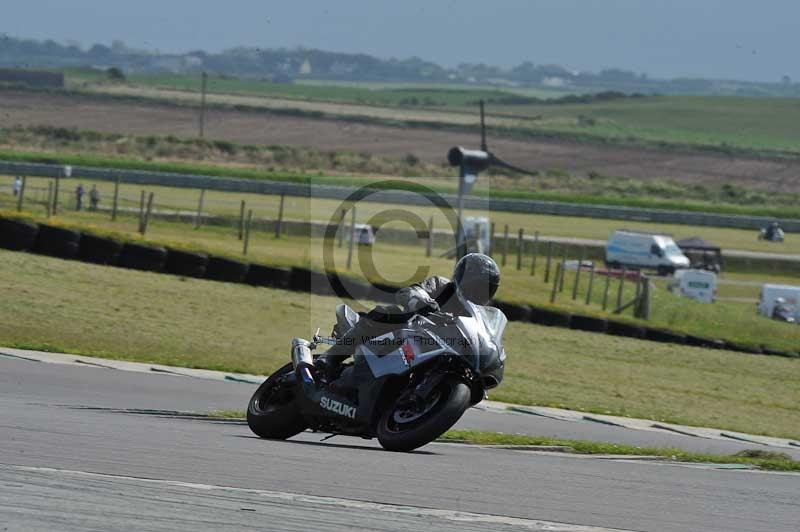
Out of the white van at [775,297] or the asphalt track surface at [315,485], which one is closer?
the asphalt track surface at [315,485]

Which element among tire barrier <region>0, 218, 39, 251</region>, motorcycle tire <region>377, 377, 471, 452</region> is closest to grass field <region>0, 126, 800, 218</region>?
tire barrier <region>0, 218, 39, 251</region>

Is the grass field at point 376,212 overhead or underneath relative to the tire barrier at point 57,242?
underneath

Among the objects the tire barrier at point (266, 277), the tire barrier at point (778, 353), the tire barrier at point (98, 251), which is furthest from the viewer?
the tire barrier at point (778, 353)

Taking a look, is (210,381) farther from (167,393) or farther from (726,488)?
(726,488)

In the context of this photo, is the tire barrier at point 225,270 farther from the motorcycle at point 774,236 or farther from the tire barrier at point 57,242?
the motorcycle at point 774,236

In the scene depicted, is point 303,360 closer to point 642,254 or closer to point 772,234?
point 642,254

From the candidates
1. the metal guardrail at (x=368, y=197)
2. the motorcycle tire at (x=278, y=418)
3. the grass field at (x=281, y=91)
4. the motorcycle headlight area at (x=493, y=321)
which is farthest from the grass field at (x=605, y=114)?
the motorcycle tire at (x=278, y=418)

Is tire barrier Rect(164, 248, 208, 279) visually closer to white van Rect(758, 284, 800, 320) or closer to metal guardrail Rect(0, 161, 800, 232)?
white van Rect(758, 284, 800, 320)

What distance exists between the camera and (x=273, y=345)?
20672 millimetres

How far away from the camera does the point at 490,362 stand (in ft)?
30.2

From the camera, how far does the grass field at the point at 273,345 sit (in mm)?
18109

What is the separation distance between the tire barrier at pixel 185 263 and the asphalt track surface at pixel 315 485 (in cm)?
1385

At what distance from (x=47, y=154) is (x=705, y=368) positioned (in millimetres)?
53767

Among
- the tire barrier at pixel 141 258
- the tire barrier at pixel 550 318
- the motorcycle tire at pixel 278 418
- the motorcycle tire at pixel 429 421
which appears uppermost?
the motorcycle tire at pixel 429 421
